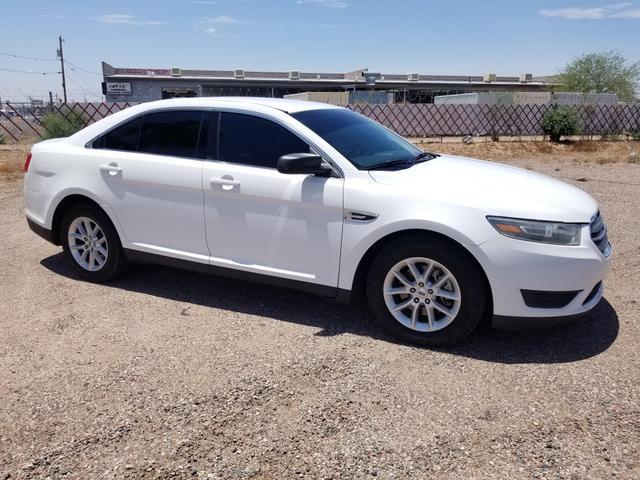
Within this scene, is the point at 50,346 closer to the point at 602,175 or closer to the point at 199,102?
the point at 199,102

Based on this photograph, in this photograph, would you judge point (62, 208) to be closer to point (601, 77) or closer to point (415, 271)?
point (415, 271)

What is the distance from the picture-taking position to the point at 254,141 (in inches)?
151

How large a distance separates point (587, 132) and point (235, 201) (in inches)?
1120

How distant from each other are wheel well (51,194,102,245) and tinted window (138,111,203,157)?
692mm

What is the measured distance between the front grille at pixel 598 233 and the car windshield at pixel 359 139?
1.30 metres

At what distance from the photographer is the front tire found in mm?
3215

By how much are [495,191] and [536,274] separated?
0.58 metres

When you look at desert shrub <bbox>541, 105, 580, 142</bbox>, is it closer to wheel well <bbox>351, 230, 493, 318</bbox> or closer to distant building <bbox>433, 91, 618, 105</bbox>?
distant building <bbox>433, 91, 618, 105</bbox>

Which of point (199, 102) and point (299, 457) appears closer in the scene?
point (299, 457)

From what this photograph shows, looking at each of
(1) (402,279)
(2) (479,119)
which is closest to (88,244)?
(1) (402,279)

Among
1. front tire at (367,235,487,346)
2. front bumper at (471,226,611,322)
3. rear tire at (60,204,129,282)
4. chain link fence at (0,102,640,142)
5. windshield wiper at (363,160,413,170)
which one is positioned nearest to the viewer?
front bumper at (471,226,611,322)

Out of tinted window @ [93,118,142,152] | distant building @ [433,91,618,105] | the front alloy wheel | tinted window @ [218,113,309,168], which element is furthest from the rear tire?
distant building @ [433,91,618,105]

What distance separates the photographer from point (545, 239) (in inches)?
122

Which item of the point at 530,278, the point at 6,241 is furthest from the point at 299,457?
the point at 6,241
